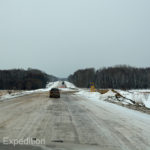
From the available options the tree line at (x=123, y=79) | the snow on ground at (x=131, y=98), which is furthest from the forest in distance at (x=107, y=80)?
the snow on ground at (x=131, y=98)

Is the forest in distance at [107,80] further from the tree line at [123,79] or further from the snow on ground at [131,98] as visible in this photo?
the snow on ground at [131,98]

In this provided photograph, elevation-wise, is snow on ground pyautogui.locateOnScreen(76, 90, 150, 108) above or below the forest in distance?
below

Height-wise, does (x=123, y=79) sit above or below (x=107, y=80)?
above

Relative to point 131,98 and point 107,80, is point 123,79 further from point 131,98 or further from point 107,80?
point 131,98


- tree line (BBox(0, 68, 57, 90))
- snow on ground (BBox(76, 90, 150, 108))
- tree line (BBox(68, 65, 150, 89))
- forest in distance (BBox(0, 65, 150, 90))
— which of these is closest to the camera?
snow on ground (BBox(76, 90, 150, 108))

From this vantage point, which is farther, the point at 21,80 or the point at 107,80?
the point at 21,80

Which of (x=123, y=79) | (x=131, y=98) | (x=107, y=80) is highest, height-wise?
(x=123, y=79)

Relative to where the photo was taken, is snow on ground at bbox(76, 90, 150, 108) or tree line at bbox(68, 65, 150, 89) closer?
snow on ground at bbox(76, 90, 150, 108)

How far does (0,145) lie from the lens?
4.02 metres

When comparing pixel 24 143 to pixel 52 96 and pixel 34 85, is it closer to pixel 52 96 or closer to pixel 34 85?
pixel 52 96

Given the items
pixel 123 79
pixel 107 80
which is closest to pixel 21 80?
pixel 107 80

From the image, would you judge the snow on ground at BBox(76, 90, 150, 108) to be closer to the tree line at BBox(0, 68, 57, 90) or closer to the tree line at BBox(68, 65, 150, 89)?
the tree line at BBox(68, 65, 150, 89)

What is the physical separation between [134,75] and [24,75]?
3753 inches

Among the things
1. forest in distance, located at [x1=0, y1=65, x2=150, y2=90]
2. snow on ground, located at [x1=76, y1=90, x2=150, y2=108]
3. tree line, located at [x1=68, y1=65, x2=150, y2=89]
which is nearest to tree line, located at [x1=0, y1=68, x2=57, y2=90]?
forest in distance, located at [x1=0, y1=65, x2=150, y2=90]
